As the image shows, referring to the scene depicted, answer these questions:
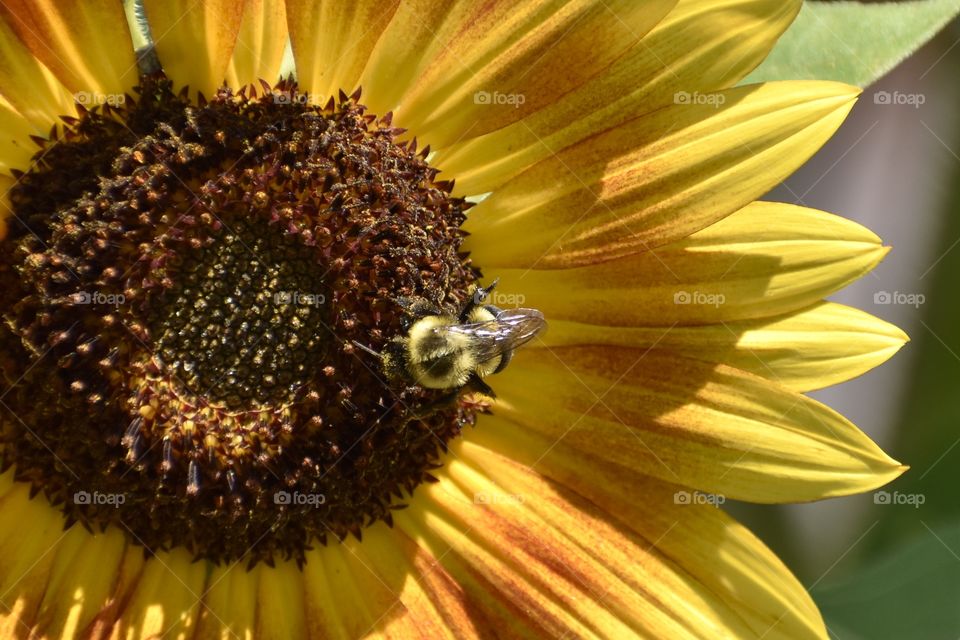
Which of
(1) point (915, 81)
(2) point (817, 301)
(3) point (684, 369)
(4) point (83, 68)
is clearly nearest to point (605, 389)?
(3) point (684, 369)

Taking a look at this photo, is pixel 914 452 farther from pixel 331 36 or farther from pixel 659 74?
pixel 331 36

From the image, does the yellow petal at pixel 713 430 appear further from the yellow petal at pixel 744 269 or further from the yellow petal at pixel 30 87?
the yellow petal at pixel 30 87

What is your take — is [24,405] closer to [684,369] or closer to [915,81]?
[684,369]
